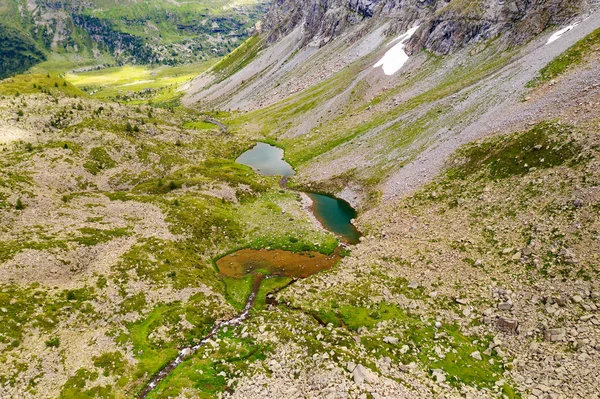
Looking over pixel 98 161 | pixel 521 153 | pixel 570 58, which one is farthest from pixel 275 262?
pixel 570 58

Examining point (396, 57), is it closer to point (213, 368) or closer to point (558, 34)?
point (558, 34)

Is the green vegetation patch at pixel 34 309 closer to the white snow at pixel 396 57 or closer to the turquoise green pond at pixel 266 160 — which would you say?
the turquoise green pond at pixel 266 160

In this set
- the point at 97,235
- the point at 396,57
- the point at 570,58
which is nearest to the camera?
the point at 97,235

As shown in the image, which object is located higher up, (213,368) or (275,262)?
(213,368)

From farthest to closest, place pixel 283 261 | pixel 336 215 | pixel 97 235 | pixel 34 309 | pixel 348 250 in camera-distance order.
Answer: pixel 336 215 → pixel 348 250 → pixel 283 261 → pixel 97 235 → pixel 34 309

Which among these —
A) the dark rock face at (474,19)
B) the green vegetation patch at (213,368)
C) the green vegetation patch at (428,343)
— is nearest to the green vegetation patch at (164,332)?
the green vegetation patch at (213,368)

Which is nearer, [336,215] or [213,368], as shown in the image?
[213,368]

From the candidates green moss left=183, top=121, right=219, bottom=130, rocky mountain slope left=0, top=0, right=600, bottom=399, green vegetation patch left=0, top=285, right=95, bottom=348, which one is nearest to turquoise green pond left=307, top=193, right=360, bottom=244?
rocky mountain slope left=0, top=0, right=600, bottom=399

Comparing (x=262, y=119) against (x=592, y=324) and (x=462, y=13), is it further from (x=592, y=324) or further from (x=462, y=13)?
(x=592, y=324)
